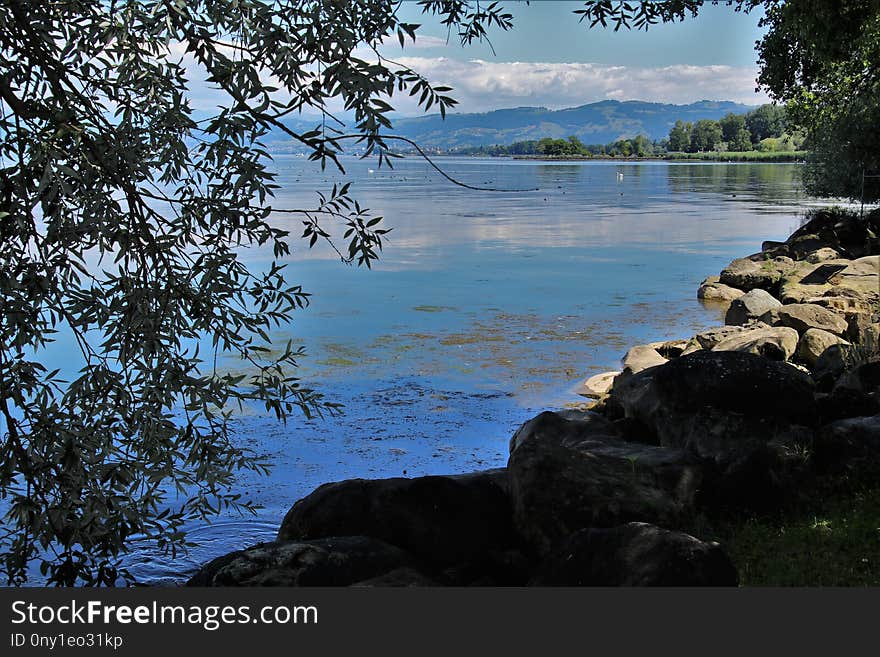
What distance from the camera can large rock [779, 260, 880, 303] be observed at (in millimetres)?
20406

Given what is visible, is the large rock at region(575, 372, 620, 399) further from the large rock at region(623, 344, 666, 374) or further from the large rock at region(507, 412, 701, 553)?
the large rock at region(507, 412, 701, 553)

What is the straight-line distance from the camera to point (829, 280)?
A: 75.1ft

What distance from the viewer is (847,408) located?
33.3 ft

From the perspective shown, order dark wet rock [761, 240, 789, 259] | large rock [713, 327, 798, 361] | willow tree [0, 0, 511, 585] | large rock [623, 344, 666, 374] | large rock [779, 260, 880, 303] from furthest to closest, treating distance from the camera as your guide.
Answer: dark wet rock [761, 240, 789, 259], large rock [779, 260, 880, 303], large rock [623, 344, 666, 374], large rock [713, 327, 798, 361], willow tree [0, 0, 511, 585]

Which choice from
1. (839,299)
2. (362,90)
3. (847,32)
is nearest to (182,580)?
(362,90)

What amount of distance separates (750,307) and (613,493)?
45.9 ft

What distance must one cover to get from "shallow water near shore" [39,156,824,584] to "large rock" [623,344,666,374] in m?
0.80

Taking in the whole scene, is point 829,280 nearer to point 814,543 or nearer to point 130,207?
point 814,543

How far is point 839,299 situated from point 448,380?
28.1 feet

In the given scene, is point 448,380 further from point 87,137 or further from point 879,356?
point 87,137

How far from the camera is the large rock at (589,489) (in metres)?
7.62

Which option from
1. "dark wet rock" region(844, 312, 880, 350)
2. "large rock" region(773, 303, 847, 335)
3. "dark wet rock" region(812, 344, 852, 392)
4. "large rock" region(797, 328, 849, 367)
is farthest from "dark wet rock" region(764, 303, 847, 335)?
"dark wet rock" region(812, 344, 852, 392)

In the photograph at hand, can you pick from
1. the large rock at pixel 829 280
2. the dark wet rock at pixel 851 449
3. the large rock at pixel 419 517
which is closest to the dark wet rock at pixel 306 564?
the large rock at pixel 419 517

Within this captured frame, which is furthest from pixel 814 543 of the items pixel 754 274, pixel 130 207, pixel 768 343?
pixel 754 274
